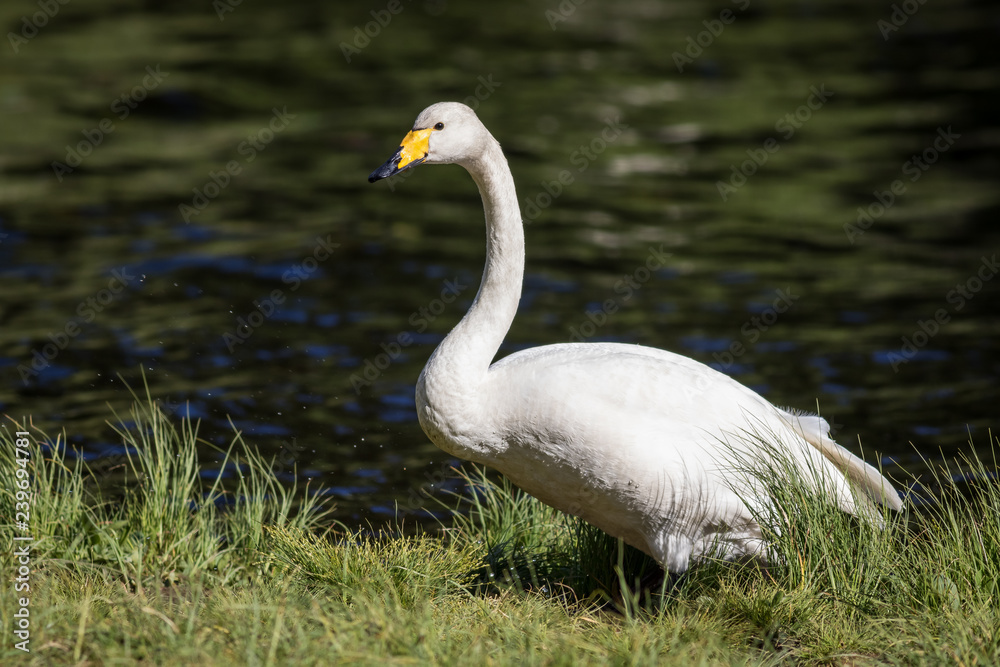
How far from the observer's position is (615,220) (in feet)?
47.4

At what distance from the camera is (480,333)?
572cm

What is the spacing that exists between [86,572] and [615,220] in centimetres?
995

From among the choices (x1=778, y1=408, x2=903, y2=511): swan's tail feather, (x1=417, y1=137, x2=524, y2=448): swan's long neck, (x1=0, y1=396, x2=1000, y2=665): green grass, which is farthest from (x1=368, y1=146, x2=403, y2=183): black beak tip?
(x1=778, y1=408, x2=903, y2=511): swan's tail feather

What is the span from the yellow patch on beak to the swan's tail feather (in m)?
2.26

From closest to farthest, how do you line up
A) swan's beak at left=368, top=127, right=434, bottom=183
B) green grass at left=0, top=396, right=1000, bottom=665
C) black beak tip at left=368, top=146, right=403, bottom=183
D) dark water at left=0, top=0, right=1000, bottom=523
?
green grass at left=0, top=396, right=1000, bottom=665, black beak tip at left=368, top=146, right=403, bottom=183, swan's beak at left=368, top=127, right=434, bottom=183, dark water at left=0, top=0, right=1000, bottom=523

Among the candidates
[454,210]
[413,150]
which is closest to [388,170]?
[413,150]

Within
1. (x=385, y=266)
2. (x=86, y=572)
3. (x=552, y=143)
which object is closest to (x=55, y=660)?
(x=86, y=572)

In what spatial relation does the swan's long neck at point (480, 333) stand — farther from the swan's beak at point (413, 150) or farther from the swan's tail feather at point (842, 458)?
the swan's tail feather at point (842, 458)

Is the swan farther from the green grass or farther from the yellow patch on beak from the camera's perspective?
the green grass

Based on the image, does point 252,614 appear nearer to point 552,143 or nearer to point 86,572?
point 86,572

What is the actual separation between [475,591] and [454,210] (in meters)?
9.38

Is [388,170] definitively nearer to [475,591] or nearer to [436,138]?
[436,138]

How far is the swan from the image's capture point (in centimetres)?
538

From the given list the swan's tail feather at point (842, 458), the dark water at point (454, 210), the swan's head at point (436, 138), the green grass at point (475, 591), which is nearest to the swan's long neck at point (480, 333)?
the swan's head at point (436, 138)
